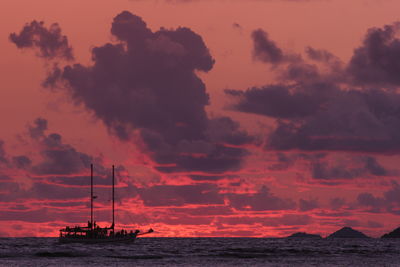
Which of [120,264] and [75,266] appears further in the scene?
[120,264]

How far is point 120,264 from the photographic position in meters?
119

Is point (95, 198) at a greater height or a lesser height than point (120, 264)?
greater

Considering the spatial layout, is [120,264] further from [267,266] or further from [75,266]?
[267,266]

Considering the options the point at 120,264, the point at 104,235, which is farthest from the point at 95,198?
the point at 120,264

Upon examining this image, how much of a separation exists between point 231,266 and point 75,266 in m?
23.9

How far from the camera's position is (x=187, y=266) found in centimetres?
11262

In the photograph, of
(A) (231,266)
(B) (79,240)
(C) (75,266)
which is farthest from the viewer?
(B) (79,240)

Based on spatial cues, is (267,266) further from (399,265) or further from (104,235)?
(104,235)

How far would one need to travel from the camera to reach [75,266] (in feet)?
359

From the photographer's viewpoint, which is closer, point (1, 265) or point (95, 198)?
point (1, 265)

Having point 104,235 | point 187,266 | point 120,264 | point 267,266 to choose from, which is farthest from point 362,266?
point 104,235

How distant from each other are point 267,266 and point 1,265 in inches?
1587

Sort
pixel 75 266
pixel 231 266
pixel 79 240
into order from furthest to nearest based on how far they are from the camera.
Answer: pixel 79 240 → pixel 231 266 → pixel 75 266

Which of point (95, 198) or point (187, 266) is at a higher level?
point (95, 198)
